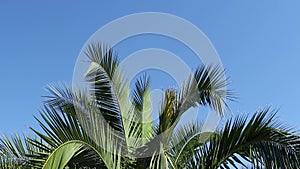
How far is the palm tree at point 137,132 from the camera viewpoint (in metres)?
4.47

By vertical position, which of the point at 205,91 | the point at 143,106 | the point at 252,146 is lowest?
the point at 252,146

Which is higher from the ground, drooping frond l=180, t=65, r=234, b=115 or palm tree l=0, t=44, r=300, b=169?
drooping frond l=180, t=65, r=234, b=115

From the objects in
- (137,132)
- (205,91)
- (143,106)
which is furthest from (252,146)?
(143,106)

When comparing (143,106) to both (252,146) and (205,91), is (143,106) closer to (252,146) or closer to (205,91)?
(205,91)

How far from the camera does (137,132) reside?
6.04 meters

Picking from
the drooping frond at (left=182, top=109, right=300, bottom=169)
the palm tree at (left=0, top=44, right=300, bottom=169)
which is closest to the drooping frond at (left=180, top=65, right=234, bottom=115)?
the palm tree at (left=0, top=44, right=300, bottom=169)

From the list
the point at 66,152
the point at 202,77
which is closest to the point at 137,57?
the point at 202,77

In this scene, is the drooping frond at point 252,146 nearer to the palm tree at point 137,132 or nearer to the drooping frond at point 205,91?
the palm tree at point 137,132

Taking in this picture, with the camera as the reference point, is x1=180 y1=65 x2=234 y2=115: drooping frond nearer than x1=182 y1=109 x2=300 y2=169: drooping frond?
No

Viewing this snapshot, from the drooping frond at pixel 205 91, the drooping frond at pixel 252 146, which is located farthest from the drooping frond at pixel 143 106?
the drooping frond at pixel 252 146

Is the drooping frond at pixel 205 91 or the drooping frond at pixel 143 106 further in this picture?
the drooping frond at pixel 143 106

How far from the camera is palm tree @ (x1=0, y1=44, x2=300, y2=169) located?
4469 mm

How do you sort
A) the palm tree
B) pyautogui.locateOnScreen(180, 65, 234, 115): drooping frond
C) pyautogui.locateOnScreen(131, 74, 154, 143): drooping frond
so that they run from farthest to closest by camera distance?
1. pyautogui.locateOnScreen(131, 74, 154, 143): drooping frond
2. pyautogui.locateOnScreen(180, 65, 234, 115): drooping frond
3. the palm tree

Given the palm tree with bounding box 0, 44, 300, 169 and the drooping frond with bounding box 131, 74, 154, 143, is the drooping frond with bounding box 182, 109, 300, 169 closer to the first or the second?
the palm tree with bounding box 0, 44, 300, 169
